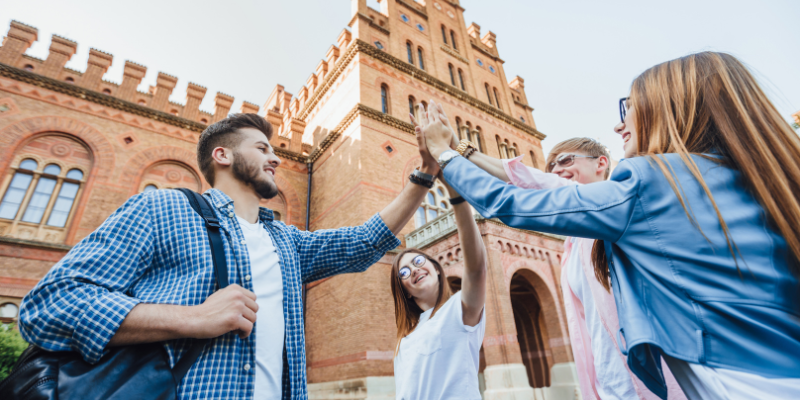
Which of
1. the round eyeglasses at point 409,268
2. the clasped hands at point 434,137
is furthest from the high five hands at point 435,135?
the round eyeglasses at point 409,268

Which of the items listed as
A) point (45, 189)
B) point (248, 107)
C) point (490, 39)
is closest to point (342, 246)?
point (45, 189)

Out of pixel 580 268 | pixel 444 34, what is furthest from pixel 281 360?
pixel 444 34

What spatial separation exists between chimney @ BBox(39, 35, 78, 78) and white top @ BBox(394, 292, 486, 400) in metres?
13.6

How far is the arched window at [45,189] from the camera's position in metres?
8.94

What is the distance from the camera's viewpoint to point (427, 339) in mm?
2121

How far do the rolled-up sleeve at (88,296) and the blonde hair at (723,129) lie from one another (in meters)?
1.62

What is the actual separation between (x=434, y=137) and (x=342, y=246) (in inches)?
28.7

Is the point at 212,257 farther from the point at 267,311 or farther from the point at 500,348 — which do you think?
the point at 500,348

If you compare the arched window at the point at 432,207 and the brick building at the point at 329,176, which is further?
the arched window at the point at 432,207

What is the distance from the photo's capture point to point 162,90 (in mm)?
11930

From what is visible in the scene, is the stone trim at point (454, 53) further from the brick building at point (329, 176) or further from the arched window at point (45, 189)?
the arched window at point (45, 189)

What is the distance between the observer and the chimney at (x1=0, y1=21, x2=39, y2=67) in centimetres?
Answer: 994

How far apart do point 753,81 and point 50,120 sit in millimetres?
13765

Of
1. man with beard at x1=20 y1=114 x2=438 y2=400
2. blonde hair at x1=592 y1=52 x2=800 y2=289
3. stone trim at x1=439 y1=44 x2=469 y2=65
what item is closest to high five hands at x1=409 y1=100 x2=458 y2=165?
man with beard at x1=20 y1=114 x2=438 y2=400
